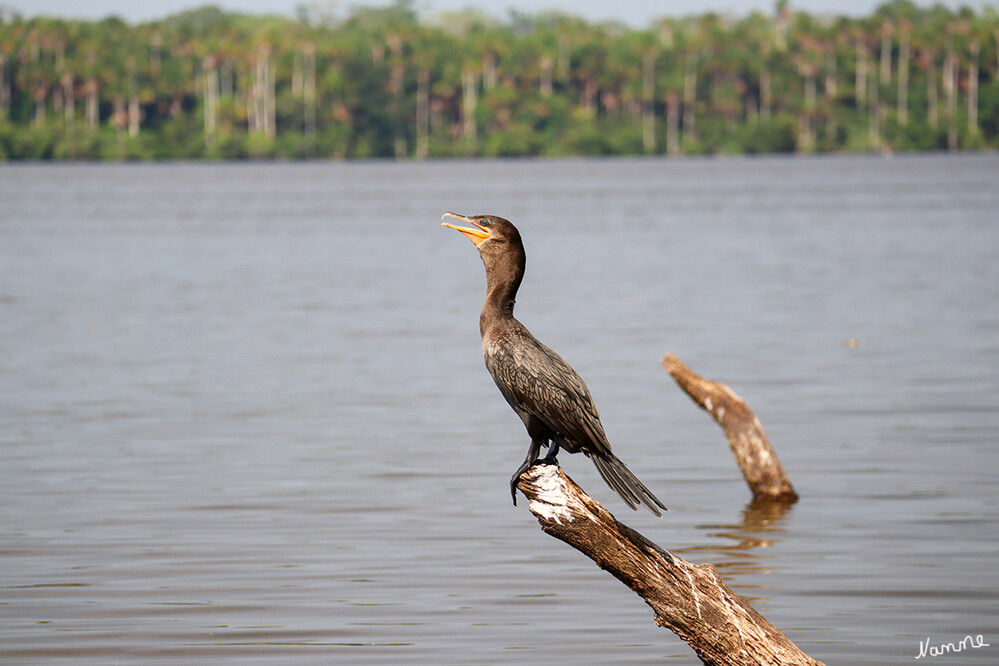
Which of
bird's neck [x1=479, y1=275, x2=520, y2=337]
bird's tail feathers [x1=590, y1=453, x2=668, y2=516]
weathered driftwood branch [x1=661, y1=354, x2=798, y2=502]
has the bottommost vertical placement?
weathered driftwood branch [x1=661, y1=354, x2=798, y2=502]

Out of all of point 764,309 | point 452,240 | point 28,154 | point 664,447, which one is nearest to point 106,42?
point 28,154

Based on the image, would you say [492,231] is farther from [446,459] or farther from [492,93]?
[492,93]

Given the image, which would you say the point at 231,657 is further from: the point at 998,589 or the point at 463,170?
the point at 463,170

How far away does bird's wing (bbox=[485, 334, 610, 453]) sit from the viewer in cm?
622

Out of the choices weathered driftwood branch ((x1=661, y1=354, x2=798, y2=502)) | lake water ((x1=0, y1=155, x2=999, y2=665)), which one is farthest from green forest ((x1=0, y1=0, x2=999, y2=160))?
weathered driftwood branch ((x1=661, y1=354, x2=798, y2=502))

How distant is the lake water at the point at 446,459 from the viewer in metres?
9.20

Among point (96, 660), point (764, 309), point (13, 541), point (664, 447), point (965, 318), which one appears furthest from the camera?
point (764, 309)

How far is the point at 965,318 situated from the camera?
79.2 feet

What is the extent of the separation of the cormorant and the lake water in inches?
103

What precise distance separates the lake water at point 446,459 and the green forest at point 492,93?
118 metres

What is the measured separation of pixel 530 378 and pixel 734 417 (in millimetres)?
5298

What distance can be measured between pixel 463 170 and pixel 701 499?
119324mm

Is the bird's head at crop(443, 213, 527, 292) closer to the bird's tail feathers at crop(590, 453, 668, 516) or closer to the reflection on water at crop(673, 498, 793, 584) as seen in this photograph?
the bird's tail feathers at crop(590, 453, 668, 516)

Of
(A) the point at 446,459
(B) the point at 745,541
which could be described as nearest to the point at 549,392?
(B) the point at 745,541
